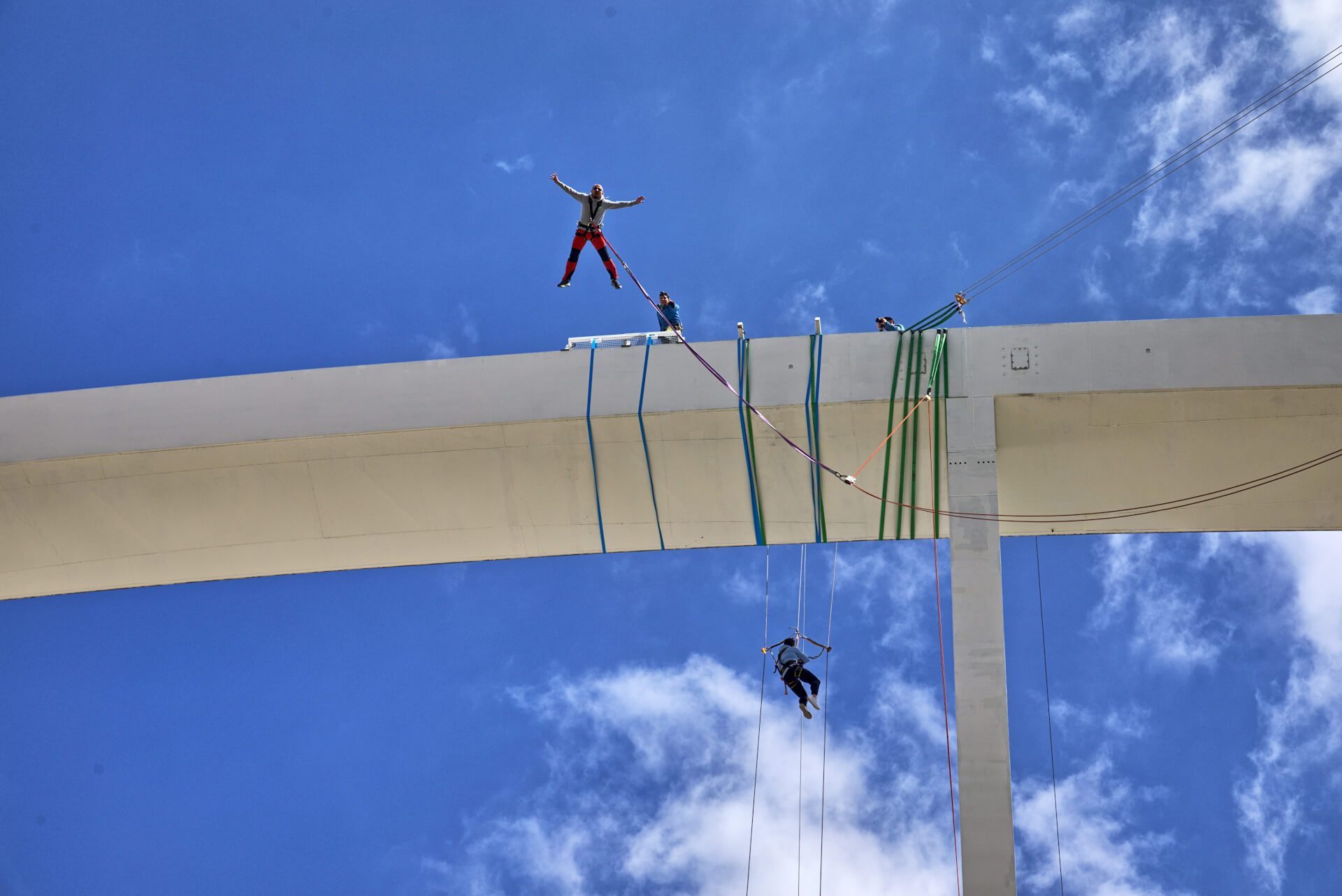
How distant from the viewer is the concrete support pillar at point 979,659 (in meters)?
7.05

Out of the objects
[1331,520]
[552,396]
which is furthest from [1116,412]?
[552,396]

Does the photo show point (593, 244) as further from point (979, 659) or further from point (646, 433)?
point (979, 659)

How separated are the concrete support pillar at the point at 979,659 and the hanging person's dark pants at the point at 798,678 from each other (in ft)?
6.82

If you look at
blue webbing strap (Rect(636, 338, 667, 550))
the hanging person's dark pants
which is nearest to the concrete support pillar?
the hanging person's dark pants

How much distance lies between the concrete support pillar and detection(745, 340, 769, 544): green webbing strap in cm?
169

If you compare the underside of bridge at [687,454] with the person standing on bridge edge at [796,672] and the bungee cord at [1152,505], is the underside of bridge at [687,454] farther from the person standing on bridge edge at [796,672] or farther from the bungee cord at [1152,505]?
the person standing on bridge edge at [796,672]

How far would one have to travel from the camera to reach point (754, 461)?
8461mm

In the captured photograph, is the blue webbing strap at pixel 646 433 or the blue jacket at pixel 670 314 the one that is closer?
the blue webbing strap at pixel 646 433

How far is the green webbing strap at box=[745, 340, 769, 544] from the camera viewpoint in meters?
8.19

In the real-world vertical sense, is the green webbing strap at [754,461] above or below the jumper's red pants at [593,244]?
below

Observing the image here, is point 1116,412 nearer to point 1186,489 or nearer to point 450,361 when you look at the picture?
point 1186,489

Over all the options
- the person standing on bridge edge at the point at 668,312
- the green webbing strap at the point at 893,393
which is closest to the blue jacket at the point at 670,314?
the person standing on bridge edge at the point at 668,312

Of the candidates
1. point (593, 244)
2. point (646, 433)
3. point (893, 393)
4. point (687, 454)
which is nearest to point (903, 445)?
point (893, 393)

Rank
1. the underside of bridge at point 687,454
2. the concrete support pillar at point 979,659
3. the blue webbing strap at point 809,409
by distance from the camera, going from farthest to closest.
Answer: the blue webbing strap at point 809,409, the underside of bridge at point 687,454, the concrete support pillar at point 979,659
